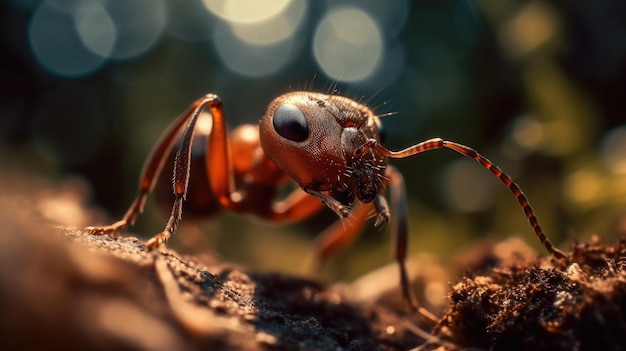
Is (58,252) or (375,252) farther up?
(375,252)

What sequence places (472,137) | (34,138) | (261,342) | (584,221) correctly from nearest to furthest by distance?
(261,342) < (584,221) < (472,137) < (34,138)

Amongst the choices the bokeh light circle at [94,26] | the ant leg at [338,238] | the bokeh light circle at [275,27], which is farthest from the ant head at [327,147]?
the bokeh light circle at [275,27]

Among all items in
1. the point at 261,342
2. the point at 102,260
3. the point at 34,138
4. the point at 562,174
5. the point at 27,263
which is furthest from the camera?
the point at 34,138

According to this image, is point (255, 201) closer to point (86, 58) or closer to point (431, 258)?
point (431, 258)

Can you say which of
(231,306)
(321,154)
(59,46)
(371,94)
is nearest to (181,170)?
(321,154)

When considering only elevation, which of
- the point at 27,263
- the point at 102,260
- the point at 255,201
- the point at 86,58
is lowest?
the point at 27,263

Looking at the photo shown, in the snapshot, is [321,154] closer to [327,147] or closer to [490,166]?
[327,147]

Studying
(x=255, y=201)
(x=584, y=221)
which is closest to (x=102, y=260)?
(x=255, y=201)
